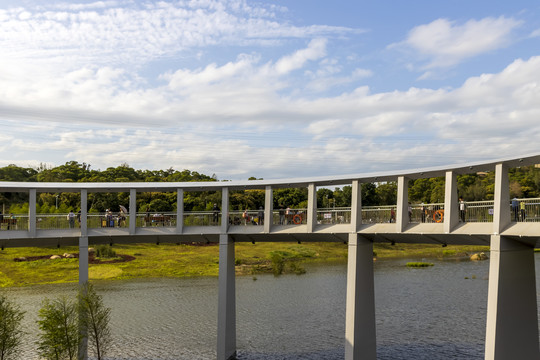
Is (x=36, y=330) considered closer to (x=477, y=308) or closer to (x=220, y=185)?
(x=220, y=185)

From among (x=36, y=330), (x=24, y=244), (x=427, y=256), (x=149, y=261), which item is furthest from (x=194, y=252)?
(x=24, y=244)

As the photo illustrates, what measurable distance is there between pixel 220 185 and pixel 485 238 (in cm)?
1620

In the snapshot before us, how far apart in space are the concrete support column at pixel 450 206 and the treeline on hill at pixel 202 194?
190ft

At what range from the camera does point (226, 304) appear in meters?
33.0

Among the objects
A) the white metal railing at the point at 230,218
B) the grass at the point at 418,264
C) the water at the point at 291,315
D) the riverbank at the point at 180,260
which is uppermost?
the white metal railing at the point at 230,218

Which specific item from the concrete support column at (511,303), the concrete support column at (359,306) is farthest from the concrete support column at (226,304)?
the concrete support column at (511,303)

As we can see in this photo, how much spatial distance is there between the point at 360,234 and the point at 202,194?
6777 centimetres

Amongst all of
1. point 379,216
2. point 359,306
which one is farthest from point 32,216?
point 379,216

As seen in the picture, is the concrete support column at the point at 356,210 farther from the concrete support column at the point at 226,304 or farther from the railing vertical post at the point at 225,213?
the concrete support column at the point at 226,304

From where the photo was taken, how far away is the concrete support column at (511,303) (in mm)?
21766

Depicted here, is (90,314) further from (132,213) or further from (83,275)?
(132,213)

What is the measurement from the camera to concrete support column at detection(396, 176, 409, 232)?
26.8 meters

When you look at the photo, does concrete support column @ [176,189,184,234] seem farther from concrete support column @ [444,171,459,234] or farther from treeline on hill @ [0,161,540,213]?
treeline on hill @ [0,161,540,213]

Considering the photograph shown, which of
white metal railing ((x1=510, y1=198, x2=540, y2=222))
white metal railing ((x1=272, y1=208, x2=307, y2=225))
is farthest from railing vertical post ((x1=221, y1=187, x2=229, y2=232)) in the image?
white metal railing ((x1=510, y1=198, x2=540, y2=222))
